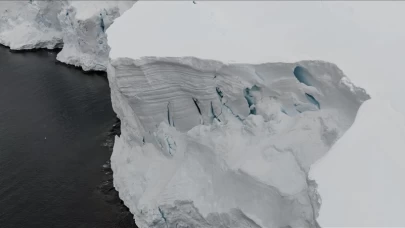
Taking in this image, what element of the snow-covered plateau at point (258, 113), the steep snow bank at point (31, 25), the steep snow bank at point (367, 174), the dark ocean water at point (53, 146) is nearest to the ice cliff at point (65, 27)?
the steep snow bank at point (31, 25)

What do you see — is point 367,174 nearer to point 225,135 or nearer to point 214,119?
point 225,135

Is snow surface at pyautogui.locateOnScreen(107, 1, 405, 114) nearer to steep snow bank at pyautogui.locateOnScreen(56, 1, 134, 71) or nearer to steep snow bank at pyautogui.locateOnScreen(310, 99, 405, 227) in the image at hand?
steep snow bank at pyautogui.locateOnScreen(310, 99, 405, 227)


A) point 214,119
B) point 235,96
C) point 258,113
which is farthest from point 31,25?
point 258,113

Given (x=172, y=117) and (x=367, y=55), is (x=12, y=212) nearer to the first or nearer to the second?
(x=172, y=117)

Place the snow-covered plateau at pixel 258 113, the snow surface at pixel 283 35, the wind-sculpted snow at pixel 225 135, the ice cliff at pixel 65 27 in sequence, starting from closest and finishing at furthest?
the snow-covered plateau at pixel 258 113, the wind-sculpted snow at pixel 225 135, the snow surface at pixel 283 35, the ice cliff at pixel 65 27

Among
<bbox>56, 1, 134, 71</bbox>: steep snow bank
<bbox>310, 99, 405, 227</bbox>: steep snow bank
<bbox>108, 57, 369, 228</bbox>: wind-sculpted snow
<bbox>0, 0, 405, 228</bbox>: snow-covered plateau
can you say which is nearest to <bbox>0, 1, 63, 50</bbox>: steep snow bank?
<bbox>56, 1, 134, 71</bbox>: steep snow bank

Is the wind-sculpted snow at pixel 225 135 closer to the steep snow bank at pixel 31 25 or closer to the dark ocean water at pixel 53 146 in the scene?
the dark ocean water at pixel 53 146
